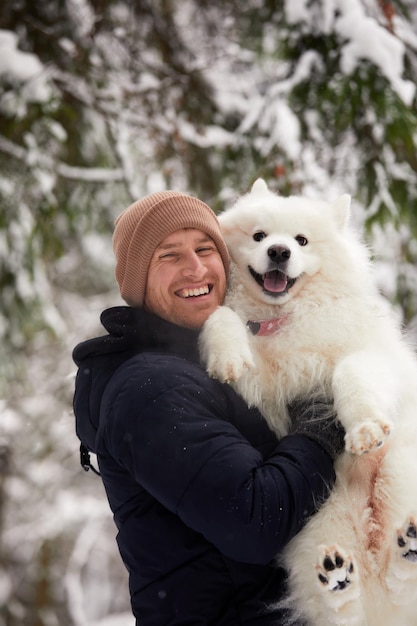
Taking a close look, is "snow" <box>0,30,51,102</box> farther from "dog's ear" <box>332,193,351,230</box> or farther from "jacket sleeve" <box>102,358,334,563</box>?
"jacket sleeve" <box>102,358,334,563</box>

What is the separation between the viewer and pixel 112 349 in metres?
1.96

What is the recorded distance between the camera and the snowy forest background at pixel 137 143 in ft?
13.1

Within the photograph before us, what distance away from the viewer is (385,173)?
4.01 metres

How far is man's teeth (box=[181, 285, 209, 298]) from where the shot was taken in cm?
212

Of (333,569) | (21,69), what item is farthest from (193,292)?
(21,69)

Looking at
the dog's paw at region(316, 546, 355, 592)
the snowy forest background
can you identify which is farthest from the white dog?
the snowy forest background

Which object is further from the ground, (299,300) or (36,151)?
(299,300)

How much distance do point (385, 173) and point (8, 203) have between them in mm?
2276

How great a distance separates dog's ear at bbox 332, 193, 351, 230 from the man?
89 cm

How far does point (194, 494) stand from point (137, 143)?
4007 millimetres

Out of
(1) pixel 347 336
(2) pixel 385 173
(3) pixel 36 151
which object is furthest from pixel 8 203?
(1) pixel 347 336

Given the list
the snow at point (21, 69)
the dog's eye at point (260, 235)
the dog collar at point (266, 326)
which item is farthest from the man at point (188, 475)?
the snow at point (21, 69)

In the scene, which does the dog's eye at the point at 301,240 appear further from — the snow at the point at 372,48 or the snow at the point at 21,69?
the snow at the point at 21,69

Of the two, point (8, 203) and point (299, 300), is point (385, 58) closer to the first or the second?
point (299, 300)
